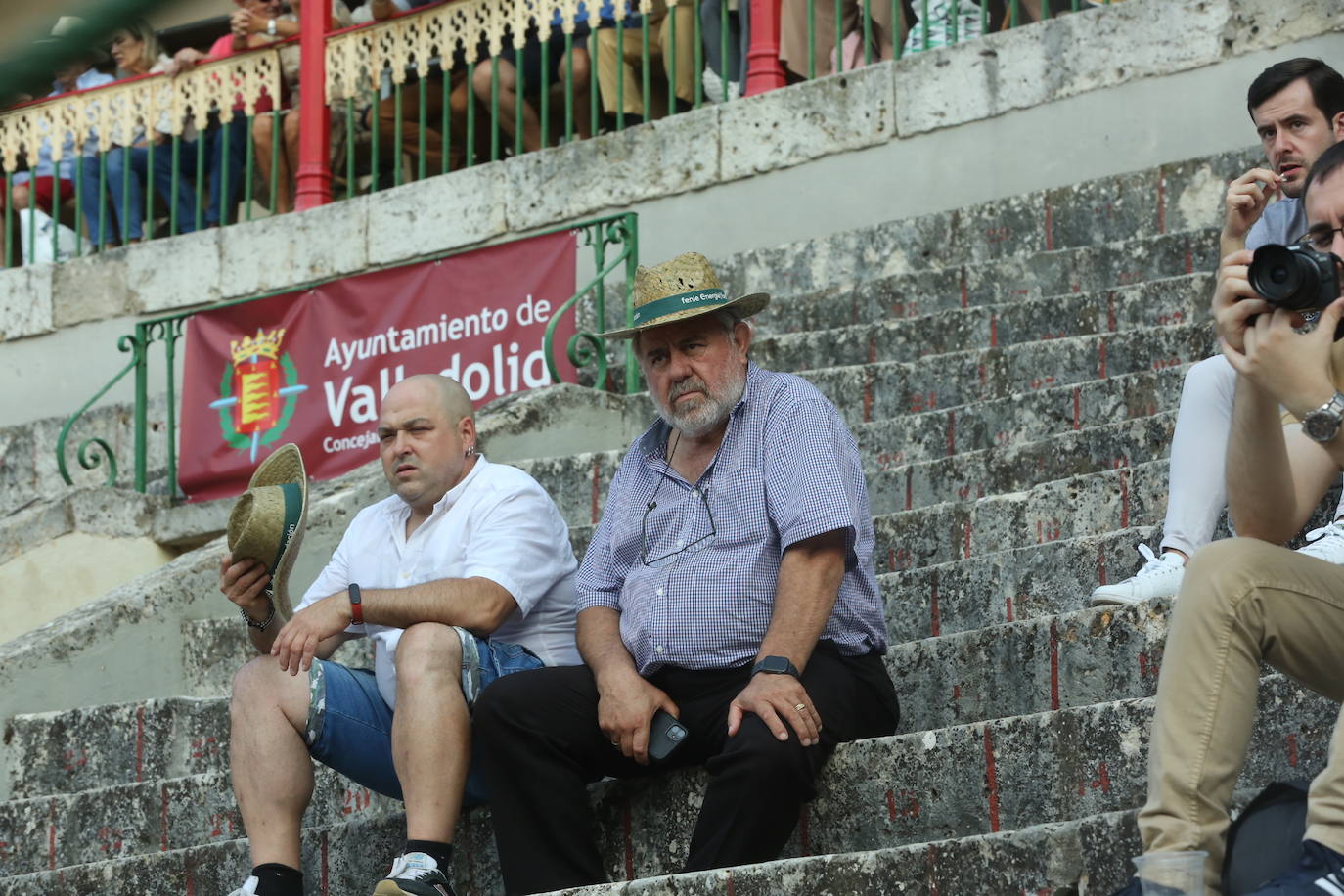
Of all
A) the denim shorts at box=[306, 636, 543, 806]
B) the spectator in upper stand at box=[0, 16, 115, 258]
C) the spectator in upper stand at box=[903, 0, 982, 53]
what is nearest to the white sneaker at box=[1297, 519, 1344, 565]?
the denim shorts at box=[306, 636, 543, 806]

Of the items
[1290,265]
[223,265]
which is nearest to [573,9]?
[223,265]

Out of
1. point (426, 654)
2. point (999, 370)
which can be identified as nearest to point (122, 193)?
point (999, 370)

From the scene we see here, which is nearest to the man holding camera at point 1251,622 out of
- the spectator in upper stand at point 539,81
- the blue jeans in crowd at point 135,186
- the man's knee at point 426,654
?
the man's knee at point 426,654

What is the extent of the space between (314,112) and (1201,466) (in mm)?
6838

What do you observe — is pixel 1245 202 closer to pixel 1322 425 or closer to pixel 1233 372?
pixel 1233 372

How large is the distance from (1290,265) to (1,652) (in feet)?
13.2

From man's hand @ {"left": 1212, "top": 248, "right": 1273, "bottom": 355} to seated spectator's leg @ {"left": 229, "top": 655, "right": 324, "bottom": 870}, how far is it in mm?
1984

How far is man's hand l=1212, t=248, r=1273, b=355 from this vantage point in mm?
3201

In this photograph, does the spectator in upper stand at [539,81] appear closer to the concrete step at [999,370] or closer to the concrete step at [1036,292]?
the concrete step at [1036,292]

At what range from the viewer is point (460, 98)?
10180 mm

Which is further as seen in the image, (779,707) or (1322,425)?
(779,707)

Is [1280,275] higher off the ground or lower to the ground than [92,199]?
lower

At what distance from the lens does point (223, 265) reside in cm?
1021

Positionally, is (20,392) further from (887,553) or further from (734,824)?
(734,824)
